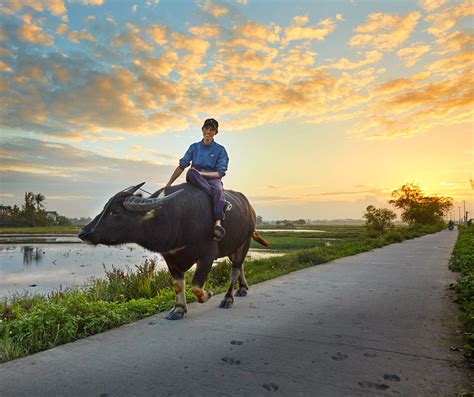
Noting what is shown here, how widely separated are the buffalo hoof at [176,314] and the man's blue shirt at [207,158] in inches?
72.0

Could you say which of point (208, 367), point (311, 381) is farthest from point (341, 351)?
point (208, 367)

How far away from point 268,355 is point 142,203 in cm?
198

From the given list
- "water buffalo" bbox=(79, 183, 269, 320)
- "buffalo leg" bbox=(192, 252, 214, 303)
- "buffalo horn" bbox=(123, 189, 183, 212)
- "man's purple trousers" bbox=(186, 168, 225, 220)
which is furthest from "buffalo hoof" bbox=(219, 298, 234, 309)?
"buffalo horn" bbox=(123, 189, 183, 212)

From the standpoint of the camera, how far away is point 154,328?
3.96 metres

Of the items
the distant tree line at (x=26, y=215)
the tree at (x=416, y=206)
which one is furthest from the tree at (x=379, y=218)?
the distant tree line at (x=26, y=215)

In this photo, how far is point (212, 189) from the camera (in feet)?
14.5

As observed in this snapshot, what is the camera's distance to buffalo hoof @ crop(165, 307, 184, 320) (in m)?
4.33

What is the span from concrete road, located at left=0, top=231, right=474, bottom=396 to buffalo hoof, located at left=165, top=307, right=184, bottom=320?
9 cm

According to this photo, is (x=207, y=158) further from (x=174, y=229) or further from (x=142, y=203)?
(x=142, y=203)

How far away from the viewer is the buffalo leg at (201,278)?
4.11m

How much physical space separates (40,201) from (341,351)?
79578 mm

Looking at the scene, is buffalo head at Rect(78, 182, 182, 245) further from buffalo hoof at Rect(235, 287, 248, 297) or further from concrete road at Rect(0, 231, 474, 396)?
buffalo hoof at Rect(235, 287, 248, 297)

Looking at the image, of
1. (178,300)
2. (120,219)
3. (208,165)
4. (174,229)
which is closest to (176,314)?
(178,300)

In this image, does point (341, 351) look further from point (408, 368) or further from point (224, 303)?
point (224, 303)
